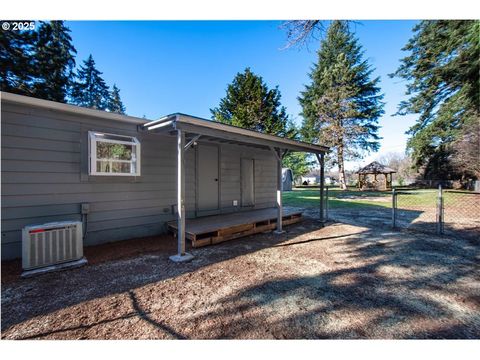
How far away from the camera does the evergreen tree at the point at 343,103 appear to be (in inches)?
770

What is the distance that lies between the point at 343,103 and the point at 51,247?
73.1 feet

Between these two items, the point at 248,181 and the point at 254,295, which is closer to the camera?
the point at 254,295

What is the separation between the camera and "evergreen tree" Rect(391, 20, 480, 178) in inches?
427

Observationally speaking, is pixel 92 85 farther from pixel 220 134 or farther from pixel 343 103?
pixel 220 134

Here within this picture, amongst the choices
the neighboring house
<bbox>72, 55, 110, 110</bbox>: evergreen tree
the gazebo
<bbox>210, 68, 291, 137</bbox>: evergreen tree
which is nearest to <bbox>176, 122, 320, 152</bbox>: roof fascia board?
<bbox>210, 68, 291, 137</bbox>: evergreen tree

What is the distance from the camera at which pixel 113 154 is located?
4.20 meters

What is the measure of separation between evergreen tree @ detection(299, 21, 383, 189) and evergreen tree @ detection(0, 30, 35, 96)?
2123 cm

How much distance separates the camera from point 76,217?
3.79 meters

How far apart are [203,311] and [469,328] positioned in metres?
2.41

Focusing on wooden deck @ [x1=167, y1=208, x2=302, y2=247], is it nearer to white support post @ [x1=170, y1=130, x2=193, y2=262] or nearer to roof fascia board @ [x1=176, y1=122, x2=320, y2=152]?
white support post @ [x1=170, y1=130, x2=193, y2=262]

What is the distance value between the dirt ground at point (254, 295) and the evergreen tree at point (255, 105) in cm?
1417

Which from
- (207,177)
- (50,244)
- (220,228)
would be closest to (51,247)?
(50,244)

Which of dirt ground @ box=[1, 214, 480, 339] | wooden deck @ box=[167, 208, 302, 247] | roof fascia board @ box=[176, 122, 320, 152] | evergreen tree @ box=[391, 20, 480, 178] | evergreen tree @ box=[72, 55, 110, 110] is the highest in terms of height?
evergreen tree @ box=[72, 55, 110, 110]
